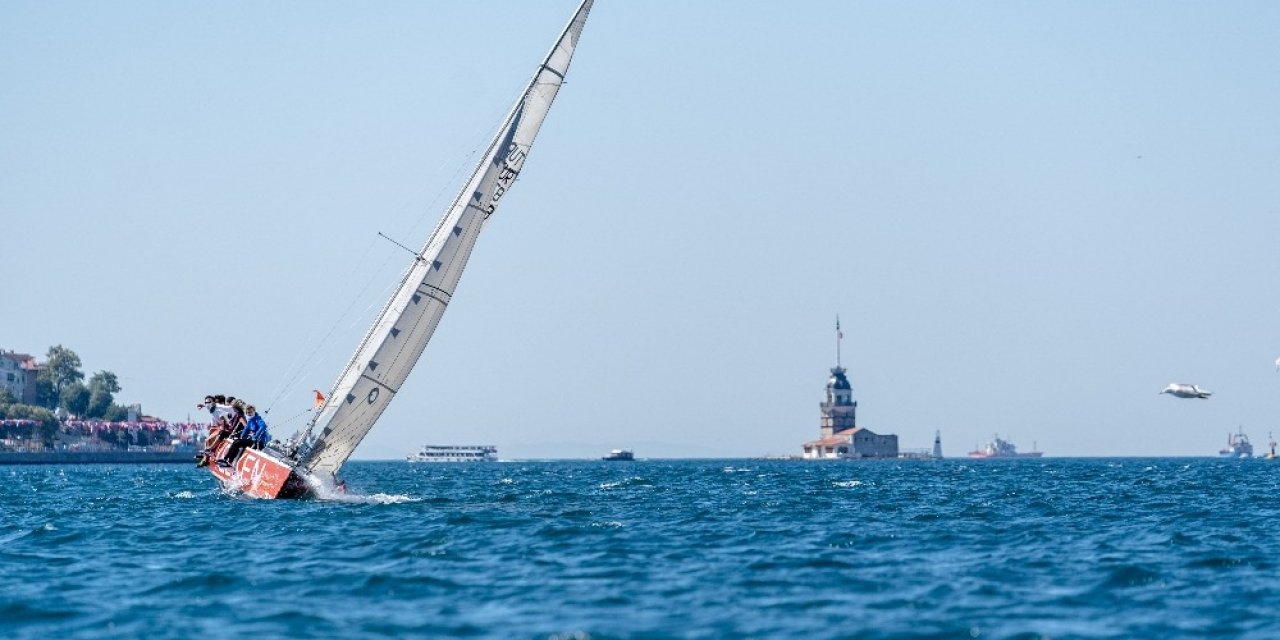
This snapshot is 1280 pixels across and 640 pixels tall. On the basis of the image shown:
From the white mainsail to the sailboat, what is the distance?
0.09ft

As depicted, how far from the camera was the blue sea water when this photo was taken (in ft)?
77.4

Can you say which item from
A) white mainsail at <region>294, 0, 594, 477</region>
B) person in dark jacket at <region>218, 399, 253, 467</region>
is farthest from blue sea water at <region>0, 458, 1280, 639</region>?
person in dark jacket at <region>218, 399, 253, 467</region>

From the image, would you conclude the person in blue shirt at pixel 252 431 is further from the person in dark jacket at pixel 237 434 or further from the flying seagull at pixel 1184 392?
the flying seagull at pixel 1184 392

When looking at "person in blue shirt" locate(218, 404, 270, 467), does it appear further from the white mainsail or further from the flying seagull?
the flying seagull

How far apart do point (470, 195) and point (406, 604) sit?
25471mm

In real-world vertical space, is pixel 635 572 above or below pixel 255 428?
below

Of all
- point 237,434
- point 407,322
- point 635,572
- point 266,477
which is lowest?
point 635,572

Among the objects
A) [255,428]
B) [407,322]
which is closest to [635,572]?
[407,322]

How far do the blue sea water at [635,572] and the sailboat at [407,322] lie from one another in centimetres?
164

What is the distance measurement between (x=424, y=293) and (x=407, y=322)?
97 centimetres

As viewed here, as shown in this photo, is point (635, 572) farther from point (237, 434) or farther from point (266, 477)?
point (237, 434)

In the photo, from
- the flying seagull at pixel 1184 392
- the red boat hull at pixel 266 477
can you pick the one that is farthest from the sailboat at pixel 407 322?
the flying seagull at pixel 1184 392

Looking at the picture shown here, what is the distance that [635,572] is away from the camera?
29.2m

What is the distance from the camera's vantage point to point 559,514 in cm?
4491
